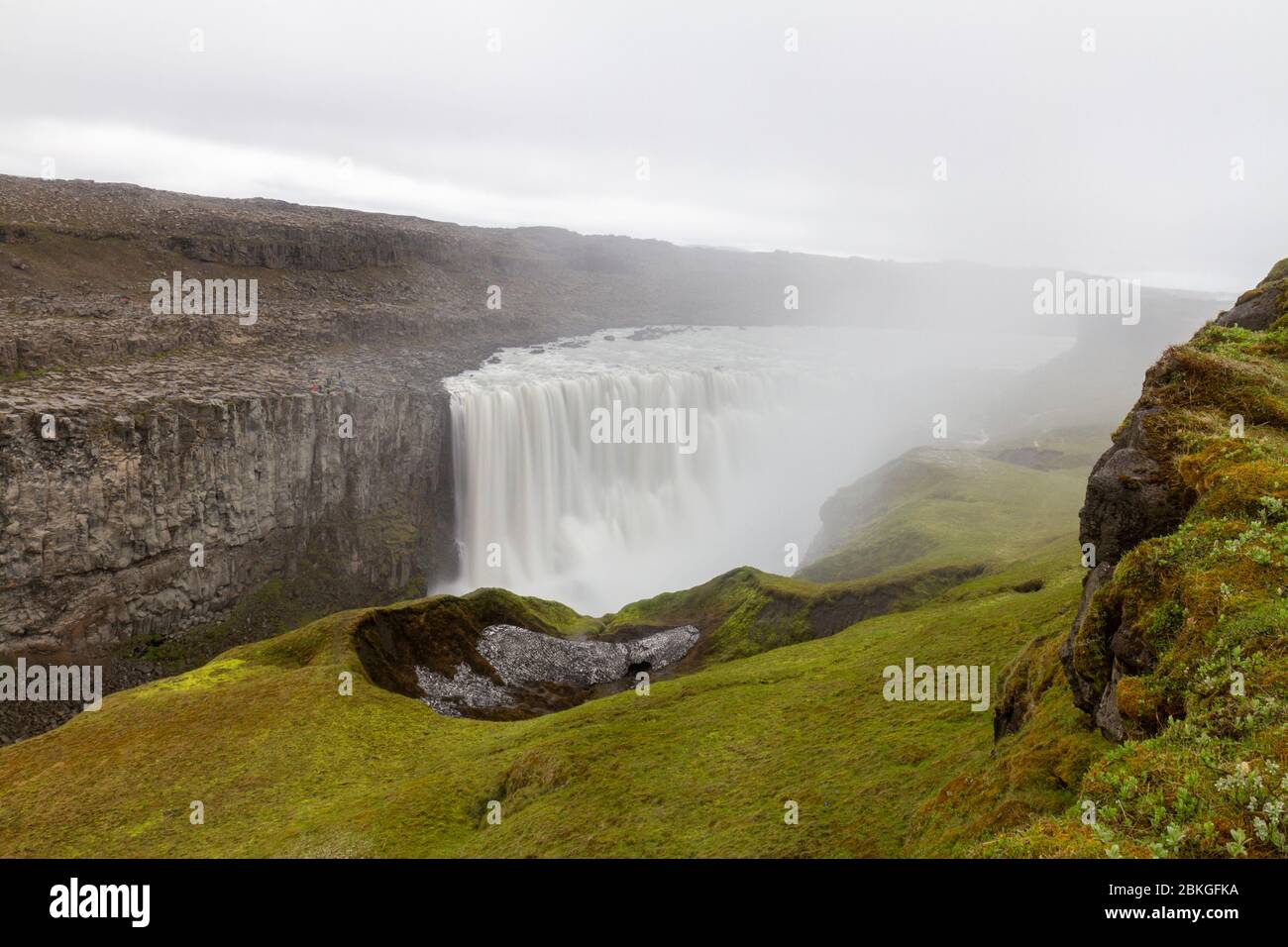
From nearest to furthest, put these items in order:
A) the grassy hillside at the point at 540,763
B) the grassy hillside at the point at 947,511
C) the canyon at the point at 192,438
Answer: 1. the grassy hillside at the point at 540,763
2. the canyon at the point at 192,438
3. the grassy hillside at the point at 947,511

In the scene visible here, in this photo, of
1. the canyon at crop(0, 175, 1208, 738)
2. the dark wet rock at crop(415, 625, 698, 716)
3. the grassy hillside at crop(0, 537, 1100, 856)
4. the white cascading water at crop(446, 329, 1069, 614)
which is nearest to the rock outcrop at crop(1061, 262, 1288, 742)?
the grassy hillside at crop(0, 537, 1100, 856)

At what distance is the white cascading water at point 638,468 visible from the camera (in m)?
82.1

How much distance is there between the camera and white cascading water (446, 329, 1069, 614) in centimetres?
8206

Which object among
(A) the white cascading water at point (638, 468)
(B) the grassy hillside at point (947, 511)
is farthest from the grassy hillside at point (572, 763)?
(A) the white cascading water at point (638, 468)

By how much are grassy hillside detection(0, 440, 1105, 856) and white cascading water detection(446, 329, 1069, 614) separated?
4359cm

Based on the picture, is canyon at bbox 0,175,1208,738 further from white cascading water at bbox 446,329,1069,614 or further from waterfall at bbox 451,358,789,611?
white cascading water at bbox 446,329,1069,614

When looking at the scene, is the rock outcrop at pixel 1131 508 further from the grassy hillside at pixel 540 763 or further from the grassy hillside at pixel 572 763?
the grassy hillside at pixel 540 763

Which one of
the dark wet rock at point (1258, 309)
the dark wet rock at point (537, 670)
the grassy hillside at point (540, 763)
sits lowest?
the dark wet rock at point (537, 670)

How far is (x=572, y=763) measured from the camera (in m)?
24.0

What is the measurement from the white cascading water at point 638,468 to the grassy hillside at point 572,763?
43591 mm

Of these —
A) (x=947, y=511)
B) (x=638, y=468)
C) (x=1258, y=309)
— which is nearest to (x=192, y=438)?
(x=638, y=468)
